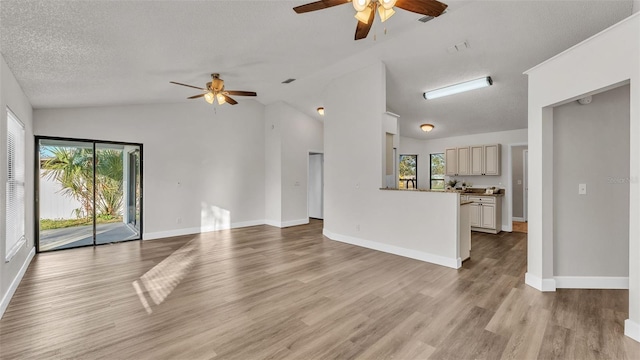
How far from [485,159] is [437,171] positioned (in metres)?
1.58

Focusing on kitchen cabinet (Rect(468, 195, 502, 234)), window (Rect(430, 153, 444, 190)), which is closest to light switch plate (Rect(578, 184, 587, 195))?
kitchen cabinet (Rect(468, 195, 502, 234))

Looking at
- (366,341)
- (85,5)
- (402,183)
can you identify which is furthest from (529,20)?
(402,183)

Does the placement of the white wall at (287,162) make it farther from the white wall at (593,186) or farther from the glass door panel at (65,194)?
the white wall at (593,186)

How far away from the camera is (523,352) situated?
204 cm

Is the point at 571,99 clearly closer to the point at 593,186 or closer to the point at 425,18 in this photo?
the point at 593,186

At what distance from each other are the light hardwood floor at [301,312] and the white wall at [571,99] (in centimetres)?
36

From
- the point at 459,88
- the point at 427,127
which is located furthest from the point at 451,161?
the point at 459,88

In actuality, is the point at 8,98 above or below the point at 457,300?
above

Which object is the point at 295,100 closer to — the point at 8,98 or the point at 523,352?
the point at 8,98

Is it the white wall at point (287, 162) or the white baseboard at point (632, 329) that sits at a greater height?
the white wall at point (287, 162)

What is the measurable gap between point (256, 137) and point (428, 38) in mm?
4944

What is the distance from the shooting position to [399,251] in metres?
4.61

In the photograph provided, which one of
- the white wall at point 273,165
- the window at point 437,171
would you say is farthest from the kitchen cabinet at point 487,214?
the white wall at point 273,165

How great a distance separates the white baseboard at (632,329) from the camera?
2.19 m
